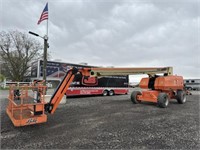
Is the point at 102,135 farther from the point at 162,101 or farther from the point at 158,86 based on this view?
the point at 158,86

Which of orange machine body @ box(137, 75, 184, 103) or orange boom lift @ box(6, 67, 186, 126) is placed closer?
orange boom lift @ box(6, 67, 186, 126)

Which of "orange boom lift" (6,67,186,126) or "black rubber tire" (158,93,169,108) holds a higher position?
"orange boom lift" (6,67,186,126)

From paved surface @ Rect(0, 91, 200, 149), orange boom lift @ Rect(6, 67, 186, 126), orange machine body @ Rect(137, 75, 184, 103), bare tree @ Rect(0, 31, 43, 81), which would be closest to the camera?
paved surface @ Rect(0, 91, 200, 149)

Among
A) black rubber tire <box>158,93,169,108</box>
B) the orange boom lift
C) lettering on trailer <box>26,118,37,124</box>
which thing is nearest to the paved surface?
lettering on trailer <box>26,118,37,124</box>

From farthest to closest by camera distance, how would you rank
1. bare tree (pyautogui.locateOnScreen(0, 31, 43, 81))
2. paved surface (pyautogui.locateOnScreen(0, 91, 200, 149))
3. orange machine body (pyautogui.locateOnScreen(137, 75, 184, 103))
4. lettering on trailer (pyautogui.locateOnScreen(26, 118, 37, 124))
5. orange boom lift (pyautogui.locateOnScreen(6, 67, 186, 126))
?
bare tree (pyautogui.locateOnScreen(0, 31, 43, 81)), orange machine body (pyautogui.locateOnScreen(137, 75, 184, 103)), orange boom lift (pyautogui.locateOnScreen(6, 67, 186, 126)), lettering on trailer (pyautogui.locateOnScreen(26, 118, 37, 124)), paved surface (pyautogui.locateOnScreen(0, 91, 200, 149))

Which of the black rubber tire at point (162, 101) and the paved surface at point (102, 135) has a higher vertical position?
the black rubber tire at point (162, 101)

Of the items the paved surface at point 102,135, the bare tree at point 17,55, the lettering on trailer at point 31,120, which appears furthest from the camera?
the bare tree at point 17,55

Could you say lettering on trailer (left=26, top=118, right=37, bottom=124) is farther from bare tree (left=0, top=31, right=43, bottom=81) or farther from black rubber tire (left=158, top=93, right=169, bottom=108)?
bare tree (left=0, top=31, right=43, bottom=81)

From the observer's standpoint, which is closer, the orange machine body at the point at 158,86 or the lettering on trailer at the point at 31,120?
the lettering on trailer at the point at 31,120

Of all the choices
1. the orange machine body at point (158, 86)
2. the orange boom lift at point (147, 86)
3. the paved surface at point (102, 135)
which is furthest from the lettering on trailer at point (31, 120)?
the orange machine body at point (158, 86)

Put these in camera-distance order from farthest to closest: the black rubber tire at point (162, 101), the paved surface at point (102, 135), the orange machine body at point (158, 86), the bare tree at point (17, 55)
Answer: the bare tree at point (17, 55)
the orange machine body at point (158, 86)
the black rubber tire at point (162, 101)
the paved surface at point (102, 135)

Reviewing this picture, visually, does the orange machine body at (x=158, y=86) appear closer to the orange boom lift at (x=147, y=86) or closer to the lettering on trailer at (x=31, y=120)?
the orange boom lift at (x=147, y=86)

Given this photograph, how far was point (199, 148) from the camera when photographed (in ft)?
13.8

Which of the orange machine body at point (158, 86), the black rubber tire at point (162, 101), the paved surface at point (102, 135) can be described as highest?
the orange machine body at point (158, 86)
